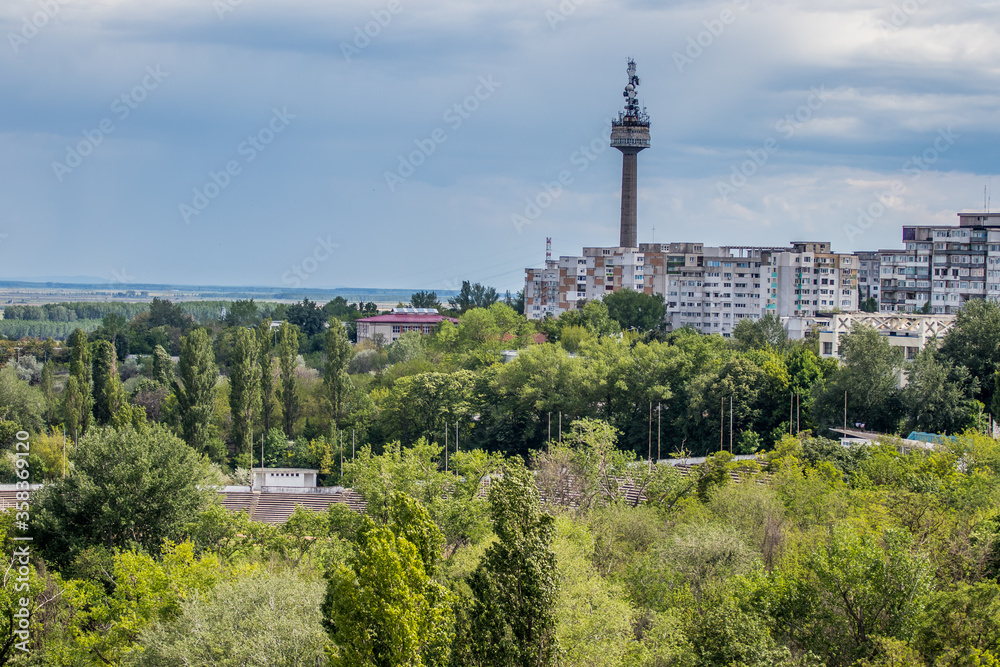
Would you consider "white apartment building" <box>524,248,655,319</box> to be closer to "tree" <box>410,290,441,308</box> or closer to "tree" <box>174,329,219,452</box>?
"tree" <box>410,290,441,308</box>

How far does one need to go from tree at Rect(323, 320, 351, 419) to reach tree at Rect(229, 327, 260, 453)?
11.7ft

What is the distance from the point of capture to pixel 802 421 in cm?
4184

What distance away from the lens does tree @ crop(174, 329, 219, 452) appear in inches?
1622

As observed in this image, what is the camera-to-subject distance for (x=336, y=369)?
49.4 metres

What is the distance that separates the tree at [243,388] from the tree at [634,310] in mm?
34828

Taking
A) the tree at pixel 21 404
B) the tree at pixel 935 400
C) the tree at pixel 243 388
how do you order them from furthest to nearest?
1. the tree at pixel 21 404
2. the tree at pixel 243 388
3. the tree at pixel 935 400

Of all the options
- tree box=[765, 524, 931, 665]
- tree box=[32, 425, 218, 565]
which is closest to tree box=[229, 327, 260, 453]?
tree box=[32, 425, 218, 565]

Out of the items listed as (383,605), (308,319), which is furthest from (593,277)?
(383,605)

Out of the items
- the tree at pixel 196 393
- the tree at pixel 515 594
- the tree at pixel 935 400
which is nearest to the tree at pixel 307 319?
the tree at pixel 196 393

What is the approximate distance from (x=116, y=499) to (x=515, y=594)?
476 inches

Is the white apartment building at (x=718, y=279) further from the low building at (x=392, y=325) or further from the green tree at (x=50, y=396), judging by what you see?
the green tree at (x=50, y=396)

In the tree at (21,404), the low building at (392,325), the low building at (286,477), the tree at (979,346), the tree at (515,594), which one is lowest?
the low building at (286,477)

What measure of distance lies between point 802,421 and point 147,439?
2634 centimetres

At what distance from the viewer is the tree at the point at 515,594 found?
565 inches
